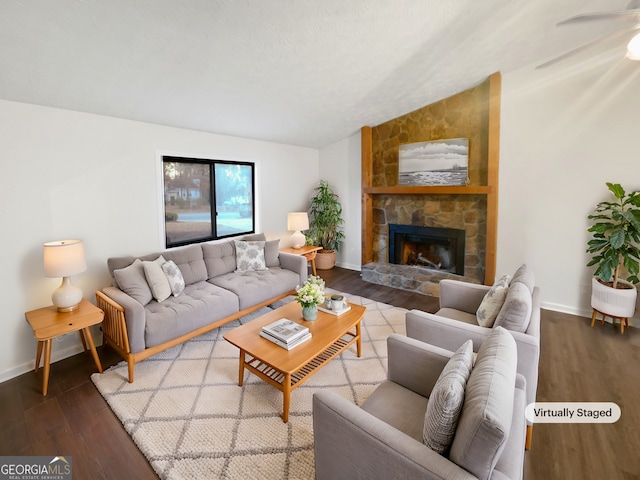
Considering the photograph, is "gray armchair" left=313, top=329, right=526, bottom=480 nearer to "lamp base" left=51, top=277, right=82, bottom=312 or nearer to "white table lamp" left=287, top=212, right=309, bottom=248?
"lamp base" left=51, top=277, right=82, bottom=312

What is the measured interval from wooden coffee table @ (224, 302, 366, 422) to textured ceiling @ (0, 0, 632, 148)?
7.40ft

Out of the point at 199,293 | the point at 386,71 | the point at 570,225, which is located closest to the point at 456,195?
the point at 570,225

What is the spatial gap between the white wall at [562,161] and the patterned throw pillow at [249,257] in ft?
10.7

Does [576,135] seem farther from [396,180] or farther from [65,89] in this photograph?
[65,89]

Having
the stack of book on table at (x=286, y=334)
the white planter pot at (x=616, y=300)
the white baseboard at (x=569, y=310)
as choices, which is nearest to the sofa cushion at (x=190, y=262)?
the stack of book on table at (x=286, y=334)

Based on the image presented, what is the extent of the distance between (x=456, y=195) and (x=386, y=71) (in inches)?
82.9

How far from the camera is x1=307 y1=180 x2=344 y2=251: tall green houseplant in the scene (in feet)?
19.1

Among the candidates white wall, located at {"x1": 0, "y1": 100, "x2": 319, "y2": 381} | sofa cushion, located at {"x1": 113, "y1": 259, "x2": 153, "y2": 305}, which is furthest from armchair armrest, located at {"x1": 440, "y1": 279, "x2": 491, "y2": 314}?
white wall, located at {"x1": 0, "y1": 100, "x2": 319, "y2": 381}

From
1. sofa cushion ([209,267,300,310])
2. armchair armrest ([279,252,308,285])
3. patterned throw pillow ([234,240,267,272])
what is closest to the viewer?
sofa cushion ([209,267,300,310])

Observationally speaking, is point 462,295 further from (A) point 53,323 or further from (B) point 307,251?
(A) point 53,323

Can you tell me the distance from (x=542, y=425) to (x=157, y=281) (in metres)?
3.39

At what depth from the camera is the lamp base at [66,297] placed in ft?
8.72

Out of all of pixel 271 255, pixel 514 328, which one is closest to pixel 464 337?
pixel 514 328

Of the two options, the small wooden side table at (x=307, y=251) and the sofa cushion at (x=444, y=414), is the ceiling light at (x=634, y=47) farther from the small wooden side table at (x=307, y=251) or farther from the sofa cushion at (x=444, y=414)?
the small wooden side table at (x=307, y=251)
